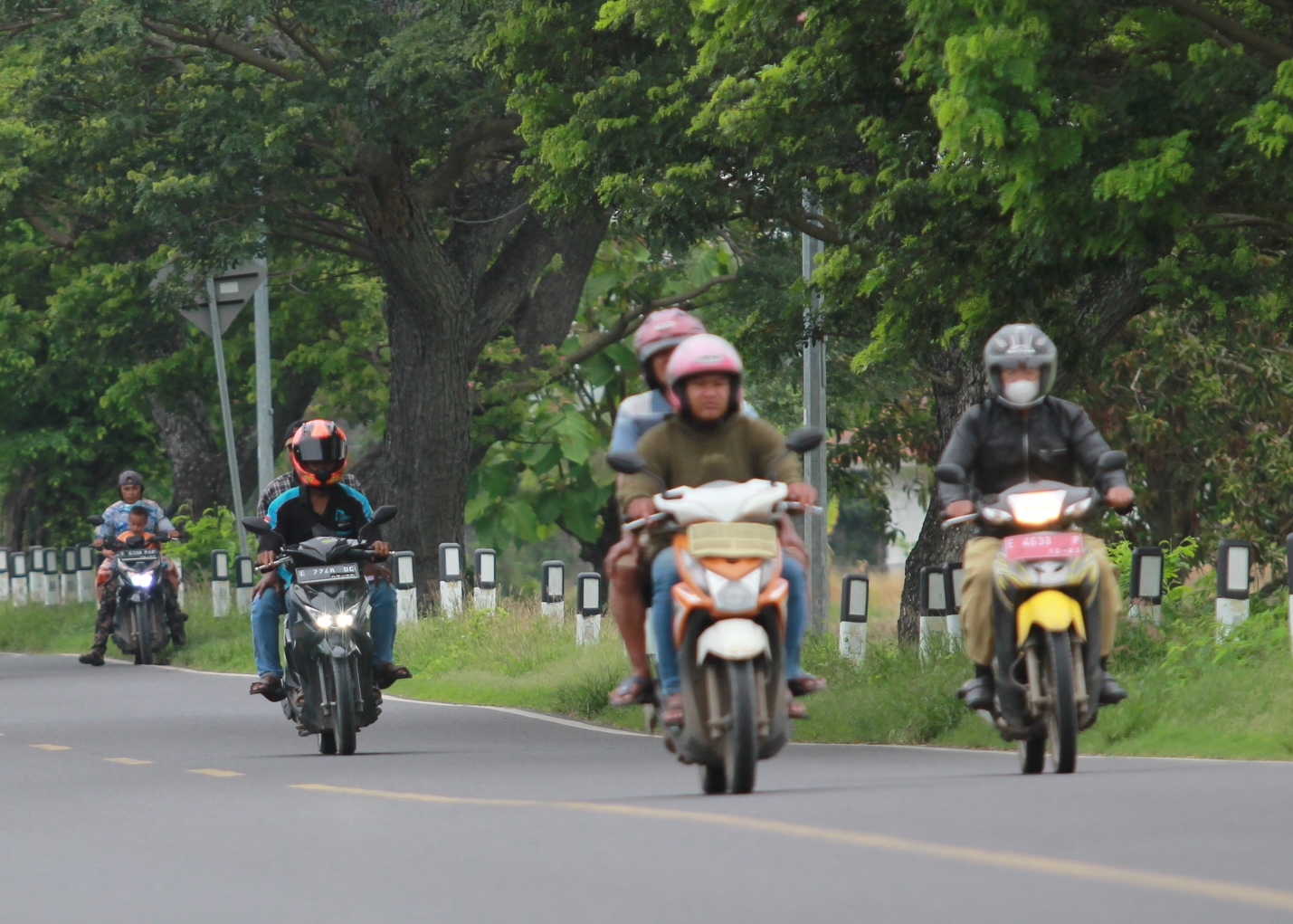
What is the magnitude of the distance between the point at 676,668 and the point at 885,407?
25039 millimetres

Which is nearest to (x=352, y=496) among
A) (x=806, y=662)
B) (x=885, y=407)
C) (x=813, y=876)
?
(x=806, y=662)

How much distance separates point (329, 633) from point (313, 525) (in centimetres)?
89

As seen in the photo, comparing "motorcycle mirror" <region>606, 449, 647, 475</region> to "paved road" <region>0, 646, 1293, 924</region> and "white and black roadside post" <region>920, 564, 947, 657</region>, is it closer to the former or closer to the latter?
"paved road" <region>0, 646, 1293, 924</region>

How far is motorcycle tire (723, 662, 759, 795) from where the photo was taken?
8.67 metres

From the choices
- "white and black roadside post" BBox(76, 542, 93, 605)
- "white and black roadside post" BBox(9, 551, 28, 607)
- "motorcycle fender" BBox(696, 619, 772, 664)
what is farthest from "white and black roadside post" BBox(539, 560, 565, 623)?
"white and black roadside post" BBox(9, 551, 28, 607)

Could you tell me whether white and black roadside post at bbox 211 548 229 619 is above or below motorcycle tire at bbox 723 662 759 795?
above

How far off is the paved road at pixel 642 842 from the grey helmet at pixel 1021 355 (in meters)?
1.65

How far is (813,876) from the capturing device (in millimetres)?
6605

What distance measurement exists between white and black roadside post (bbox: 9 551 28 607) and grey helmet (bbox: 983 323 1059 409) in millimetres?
29713

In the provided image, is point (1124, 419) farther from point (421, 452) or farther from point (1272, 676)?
point (1272, 676)

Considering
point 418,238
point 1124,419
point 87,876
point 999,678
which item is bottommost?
point 87,876

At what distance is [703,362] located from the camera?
905cm

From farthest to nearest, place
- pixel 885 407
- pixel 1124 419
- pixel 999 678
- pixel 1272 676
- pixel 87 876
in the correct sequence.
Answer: pixel 885 407 < pixel 1124 419 < pixel 1272 676 < pixel 999 678 < pixel 87 876

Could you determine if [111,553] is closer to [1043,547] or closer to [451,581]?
[451,581]
